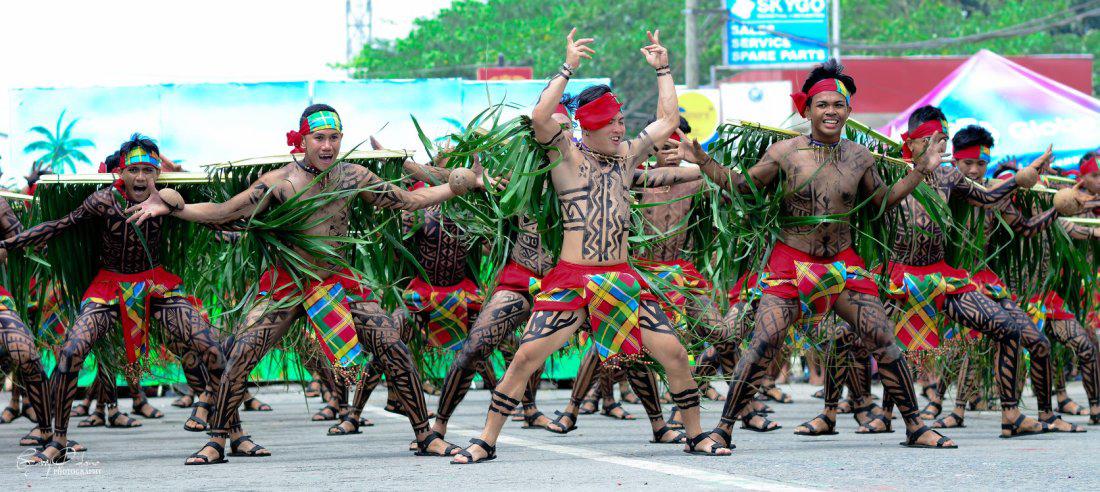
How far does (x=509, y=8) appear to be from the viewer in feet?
146

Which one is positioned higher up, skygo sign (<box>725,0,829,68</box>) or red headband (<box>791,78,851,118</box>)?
skygo sign (<box>725,0,829,68</box>)

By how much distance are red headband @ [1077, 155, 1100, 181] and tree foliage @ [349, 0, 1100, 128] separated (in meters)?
26.6

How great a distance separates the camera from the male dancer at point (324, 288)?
7.81 meters

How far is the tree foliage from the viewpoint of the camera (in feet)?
127

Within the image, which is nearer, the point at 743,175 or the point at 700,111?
the point at 743,175

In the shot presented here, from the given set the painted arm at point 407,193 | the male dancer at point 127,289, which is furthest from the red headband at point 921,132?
the male dancer at point 127,289

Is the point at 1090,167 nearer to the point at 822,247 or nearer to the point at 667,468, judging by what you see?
the point at 822,247

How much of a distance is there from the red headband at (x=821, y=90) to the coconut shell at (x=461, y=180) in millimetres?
1740


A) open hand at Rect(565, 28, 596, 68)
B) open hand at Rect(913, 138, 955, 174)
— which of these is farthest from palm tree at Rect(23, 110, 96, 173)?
open hand at Rect(913, 138, 955, 174)

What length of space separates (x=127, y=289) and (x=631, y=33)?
30701 mm

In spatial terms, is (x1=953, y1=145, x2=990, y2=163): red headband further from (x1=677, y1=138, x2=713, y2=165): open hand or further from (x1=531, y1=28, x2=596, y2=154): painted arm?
(x1=531, y1=28, x2=596, y2=154): painted arm

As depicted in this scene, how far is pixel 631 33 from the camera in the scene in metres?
38.7

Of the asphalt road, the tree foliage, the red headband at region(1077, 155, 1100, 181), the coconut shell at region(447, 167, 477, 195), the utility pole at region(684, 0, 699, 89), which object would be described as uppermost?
the tree foliage

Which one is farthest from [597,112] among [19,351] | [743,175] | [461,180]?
[19,351]
